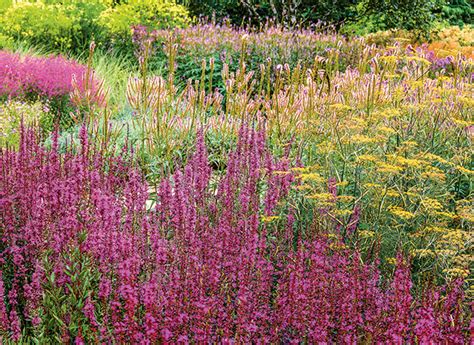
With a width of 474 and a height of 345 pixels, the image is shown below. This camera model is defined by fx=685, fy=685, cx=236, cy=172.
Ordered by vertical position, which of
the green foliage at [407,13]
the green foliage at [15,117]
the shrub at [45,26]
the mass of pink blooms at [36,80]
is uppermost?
the green foliage at [407,13]

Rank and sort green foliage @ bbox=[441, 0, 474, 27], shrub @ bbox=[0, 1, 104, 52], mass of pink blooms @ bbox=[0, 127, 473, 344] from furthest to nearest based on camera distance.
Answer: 1. green foliage @ bbox=[441, 0, 474, 27]
2. shrub @ bbox=[0, 1, 104, 52]
3. mass of pink blooms @ bbox=[0, 127, 473, 344]

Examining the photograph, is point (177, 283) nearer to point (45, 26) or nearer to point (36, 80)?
point (36, 80)

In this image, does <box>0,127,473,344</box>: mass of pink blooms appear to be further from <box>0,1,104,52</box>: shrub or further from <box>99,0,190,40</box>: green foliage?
<box>99,0,190,40</box>: green foliage

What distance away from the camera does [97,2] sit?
46.5ft

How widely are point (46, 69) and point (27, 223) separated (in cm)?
567

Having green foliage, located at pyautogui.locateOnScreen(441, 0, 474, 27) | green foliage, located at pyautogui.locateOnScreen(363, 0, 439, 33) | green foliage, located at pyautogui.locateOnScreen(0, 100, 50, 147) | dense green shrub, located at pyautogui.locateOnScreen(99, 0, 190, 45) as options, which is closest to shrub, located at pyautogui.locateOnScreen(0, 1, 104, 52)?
dense green shrub, located at pyautogui.locateOnScreen(99, 0, 190, 45)

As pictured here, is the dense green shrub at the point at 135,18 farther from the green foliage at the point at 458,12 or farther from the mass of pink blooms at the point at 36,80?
the green foliage at the point at 458,12

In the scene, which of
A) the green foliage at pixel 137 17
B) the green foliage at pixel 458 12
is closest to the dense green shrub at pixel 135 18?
the green foliage at pixel 137 17

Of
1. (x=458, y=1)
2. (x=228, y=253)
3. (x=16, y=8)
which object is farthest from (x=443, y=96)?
(x=458, y=1)

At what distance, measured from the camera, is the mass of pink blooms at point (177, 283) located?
3148mm

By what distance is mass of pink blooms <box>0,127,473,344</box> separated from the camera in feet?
10.3

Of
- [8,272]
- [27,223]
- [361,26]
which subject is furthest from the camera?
[361,26]

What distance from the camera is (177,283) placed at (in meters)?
3.25

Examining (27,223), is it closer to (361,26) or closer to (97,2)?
(97,2)
